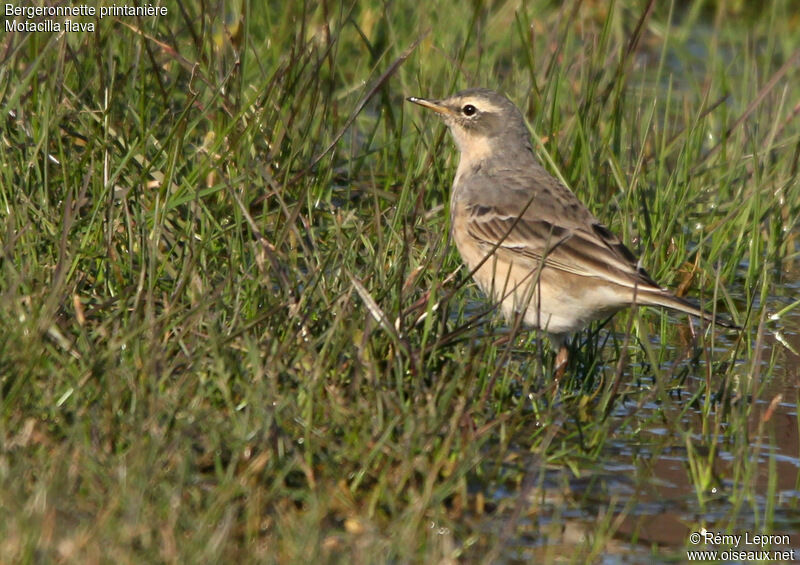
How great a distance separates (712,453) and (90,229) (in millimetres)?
2699

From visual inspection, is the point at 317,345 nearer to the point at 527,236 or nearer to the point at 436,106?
the point at 527,236

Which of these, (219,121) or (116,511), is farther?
(219,121)

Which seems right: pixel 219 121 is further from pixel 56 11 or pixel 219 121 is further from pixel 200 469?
pixel 200 469

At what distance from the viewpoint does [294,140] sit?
21.9ft

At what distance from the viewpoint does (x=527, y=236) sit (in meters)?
6.37

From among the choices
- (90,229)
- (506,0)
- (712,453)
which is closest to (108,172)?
(90,229)

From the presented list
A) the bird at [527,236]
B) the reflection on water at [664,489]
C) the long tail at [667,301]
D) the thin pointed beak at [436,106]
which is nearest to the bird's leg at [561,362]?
the bird at [527,236]

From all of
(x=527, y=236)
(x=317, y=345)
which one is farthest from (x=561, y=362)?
(x=317, y=345)

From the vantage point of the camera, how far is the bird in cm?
595

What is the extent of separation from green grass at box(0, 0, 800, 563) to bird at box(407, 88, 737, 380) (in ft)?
0.52

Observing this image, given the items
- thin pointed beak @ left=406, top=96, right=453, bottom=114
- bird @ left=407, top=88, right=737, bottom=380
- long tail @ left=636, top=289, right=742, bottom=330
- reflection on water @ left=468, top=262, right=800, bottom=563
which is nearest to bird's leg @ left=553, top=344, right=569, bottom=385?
bird @ left=407, top=88, right=737, bottom=380

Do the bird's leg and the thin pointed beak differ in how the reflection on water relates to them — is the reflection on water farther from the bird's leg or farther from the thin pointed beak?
the thin pointed beak

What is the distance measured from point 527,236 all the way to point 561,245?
26 cm

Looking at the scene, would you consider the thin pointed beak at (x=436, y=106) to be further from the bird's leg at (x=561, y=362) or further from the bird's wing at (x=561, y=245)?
the bird's leg at (x=561, y=362)
